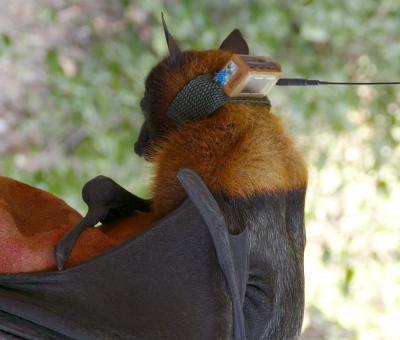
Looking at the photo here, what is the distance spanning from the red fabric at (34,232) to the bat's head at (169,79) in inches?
6.8

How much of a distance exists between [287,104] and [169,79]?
4.29ft

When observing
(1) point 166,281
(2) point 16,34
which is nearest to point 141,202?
(1) point 166,281

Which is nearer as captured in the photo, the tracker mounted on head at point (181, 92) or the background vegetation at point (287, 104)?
the tracker mounted on head at point (181, 92)

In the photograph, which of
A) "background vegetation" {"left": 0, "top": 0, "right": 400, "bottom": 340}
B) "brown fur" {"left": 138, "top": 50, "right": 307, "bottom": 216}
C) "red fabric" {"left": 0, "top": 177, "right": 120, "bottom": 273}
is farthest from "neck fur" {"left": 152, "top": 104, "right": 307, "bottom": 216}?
"background vegetation" {"left": 0, "top": 0, "right": 400, "bottom": 340}

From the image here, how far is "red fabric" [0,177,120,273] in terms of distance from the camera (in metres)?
0.86

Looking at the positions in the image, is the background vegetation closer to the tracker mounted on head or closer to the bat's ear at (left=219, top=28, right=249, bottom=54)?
the bat's ear at (left=219, top=28, right=249, bottom=54)

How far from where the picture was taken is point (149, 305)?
87cm

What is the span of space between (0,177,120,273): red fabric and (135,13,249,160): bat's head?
0.17 m

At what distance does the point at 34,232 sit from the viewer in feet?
2.98

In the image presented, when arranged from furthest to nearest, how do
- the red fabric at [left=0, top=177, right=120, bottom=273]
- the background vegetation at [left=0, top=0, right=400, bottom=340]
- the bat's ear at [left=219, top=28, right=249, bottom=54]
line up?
the background vegetation at [left=0, top=0, right=400, bottom=340]
the bat's ear at [left=219, top=28, right=249, bottom=54]
the red fabric at [left=0, top=177, right=120, bottom=273]

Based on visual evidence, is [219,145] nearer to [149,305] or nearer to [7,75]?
[149,305]

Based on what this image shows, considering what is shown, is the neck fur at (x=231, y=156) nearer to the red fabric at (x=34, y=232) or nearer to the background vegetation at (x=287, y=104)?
the red fabric at (x=34, y=232)

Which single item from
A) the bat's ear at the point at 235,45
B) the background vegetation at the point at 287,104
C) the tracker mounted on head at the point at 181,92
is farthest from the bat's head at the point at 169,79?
the background vegetation at the point at 287,104

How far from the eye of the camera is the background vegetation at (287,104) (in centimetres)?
212
